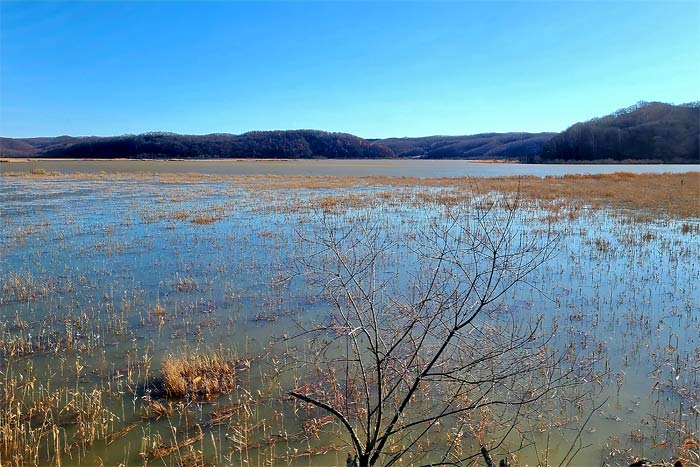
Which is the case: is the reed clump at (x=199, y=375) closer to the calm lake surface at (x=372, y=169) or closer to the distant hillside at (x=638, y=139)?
the calm lake surface at (x=372, y=169)

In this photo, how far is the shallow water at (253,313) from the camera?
5.36 meters

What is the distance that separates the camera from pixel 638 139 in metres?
130

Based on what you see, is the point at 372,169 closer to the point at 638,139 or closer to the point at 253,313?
the point at 253,313

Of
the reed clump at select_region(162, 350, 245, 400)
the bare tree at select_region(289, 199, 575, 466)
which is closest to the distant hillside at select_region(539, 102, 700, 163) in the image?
the bare tree at select_region(289, 199, 575, 466)

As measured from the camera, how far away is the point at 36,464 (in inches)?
185

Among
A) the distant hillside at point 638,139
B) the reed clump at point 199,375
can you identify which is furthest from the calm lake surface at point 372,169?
the reed clump at point 199,375

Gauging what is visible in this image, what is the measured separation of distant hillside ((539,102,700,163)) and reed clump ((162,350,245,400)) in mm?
134587

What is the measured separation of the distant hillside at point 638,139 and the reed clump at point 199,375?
135 meters

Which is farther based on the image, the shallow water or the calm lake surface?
the calm lake surface

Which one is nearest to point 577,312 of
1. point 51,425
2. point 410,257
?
point 410,257

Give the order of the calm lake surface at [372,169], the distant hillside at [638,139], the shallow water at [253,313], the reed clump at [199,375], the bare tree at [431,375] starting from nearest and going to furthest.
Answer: the bare tree at [431,375], the shallow water at [253,313], the reed clump at [199,375], the calm lake surface at [372,169], the distant hillside at [638,139]

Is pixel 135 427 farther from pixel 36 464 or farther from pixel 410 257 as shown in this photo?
pixel 410 257

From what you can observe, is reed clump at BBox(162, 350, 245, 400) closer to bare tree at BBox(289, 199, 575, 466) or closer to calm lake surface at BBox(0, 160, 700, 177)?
bare tree at BBox(289, 199, 575, 466)

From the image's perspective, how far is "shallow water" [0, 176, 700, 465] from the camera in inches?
211
